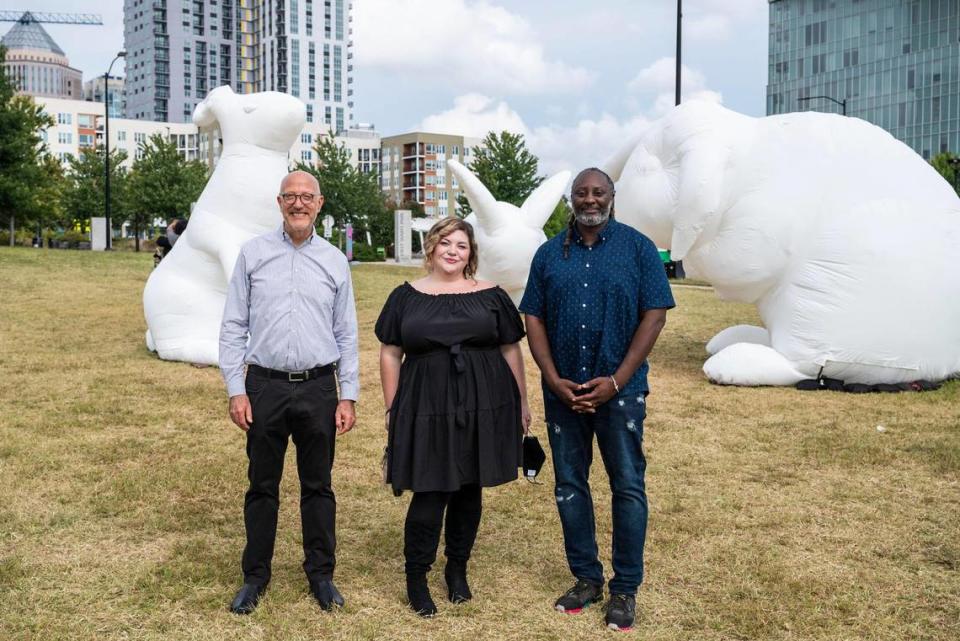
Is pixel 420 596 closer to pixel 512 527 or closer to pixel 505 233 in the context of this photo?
pixel 512 527

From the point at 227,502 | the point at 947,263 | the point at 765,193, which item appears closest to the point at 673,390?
the point at 765,193

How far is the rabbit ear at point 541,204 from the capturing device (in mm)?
9882

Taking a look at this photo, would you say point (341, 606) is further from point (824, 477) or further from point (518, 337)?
point (824, 477)

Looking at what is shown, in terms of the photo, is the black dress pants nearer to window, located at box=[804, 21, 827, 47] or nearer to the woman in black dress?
the woman in black dress

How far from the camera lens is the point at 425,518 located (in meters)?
3.33

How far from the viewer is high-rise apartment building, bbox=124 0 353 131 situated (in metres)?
111

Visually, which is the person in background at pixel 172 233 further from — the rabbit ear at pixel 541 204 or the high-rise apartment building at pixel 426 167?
the high-rise apartment building at pixel 426 167

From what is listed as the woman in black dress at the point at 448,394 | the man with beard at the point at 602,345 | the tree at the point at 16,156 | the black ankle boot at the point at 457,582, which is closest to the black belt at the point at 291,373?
the woman in black dress at the point at 448,394

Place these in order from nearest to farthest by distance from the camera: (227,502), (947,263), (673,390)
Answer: (227,502) → (947,263) → (673,390)

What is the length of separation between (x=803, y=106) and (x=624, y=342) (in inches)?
2445

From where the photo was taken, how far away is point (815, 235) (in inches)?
283

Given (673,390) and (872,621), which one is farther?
(673,390)

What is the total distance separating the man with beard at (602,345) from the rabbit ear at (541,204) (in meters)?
6.51

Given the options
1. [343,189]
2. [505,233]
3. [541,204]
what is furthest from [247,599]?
[343,189]
